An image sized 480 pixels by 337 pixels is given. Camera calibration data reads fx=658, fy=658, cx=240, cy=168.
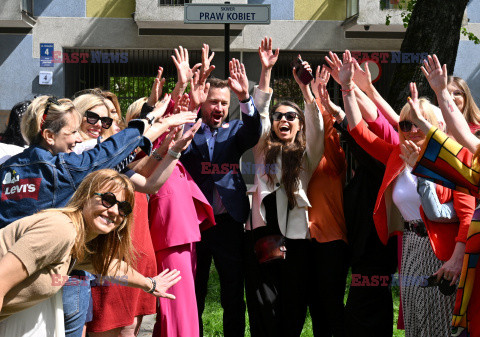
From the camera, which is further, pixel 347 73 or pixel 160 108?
pixel 347 73

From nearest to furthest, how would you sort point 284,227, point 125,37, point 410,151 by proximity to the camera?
point 410,151, point 284,227, point 125,37

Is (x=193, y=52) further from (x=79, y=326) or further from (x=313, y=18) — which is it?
(x=79, y=326)

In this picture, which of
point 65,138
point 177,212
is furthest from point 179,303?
point 65,138

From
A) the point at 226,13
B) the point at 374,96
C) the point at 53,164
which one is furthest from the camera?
the point at 226,13

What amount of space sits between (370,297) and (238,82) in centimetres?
184

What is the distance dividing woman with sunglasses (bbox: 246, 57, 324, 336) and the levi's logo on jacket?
1.86 metres

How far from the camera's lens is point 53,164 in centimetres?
355

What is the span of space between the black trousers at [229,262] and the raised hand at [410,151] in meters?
1.41

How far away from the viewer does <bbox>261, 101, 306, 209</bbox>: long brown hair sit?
4.89 m

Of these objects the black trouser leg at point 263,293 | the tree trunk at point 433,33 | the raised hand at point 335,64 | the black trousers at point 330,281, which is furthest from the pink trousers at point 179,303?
the tree trunk at point 433,33

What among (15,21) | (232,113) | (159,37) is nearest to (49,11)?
(15,21)

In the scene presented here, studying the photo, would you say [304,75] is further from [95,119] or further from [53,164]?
[53,164]

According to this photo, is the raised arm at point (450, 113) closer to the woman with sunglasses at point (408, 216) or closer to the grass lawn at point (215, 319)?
the woman with sunglasses at point (408, 216)

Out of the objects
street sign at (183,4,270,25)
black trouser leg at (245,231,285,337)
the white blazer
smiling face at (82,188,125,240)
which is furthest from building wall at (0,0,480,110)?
smiling face at (82,188,125,240)
